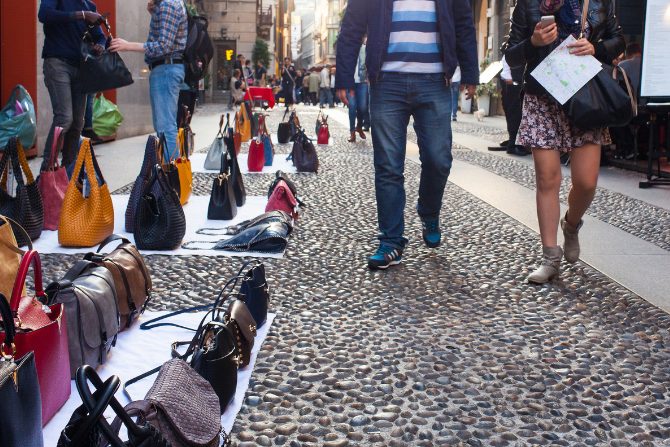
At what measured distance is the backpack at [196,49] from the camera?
7.79 m

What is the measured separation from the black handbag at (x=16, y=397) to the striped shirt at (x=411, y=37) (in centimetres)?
301

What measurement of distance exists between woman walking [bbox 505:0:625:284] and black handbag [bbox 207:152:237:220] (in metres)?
2.47

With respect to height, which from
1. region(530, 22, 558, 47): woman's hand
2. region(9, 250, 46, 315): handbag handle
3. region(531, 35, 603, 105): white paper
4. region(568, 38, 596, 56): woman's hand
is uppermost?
region(530, 22, 558, 47): woman's hand

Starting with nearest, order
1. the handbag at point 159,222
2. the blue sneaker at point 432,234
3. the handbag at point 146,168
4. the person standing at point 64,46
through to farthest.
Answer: the handbag at point 159,222 → the handbag at point 146,168 → the blue sneaker at point 432,234 → the person standing at point 64,46

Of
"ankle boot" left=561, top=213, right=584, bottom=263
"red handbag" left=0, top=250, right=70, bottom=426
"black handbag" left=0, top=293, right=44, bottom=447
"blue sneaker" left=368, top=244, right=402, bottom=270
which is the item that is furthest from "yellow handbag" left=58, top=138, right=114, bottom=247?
"black handbag" left=0, top=293, right=44, bottom=447

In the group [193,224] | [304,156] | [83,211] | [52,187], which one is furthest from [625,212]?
[52,187]

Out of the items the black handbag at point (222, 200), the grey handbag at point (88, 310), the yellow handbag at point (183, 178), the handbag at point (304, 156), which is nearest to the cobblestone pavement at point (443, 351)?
the grey handbag at point (88, 310)

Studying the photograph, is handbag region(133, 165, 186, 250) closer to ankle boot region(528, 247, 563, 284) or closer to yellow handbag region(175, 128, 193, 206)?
yellow handbag region(175, 128, 193, 206)

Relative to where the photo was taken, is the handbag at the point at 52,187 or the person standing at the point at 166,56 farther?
the person standing at the point at 166,56

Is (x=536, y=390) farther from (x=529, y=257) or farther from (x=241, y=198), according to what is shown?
(x=241, y=198)

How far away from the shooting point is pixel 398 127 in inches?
183

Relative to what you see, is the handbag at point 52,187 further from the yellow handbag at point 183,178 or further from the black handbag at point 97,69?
the black handbag at point 97,69

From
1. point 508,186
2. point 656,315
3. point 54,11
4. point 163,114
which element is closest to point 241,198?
point 163,114

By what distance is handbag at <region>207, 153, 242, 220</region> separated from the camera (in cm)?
605
